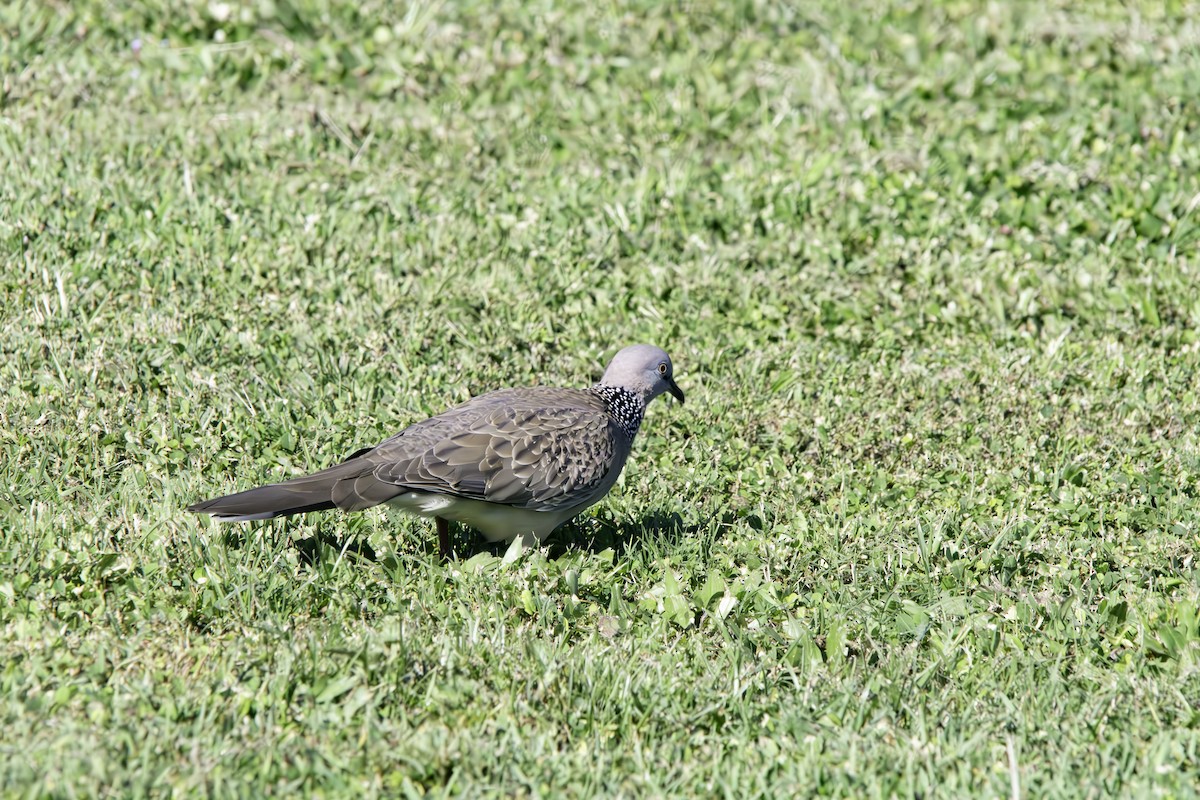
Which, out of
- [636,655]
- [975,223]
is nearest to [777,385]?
[975,223]

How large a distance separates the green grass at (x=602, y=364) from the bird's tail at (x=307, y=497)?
0.80ft

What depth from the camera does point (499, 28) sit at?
34.3ft

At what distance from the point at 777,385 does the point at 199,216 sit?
370cm

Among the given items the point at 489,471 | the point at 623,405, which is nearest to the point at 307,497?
the point at 489,471

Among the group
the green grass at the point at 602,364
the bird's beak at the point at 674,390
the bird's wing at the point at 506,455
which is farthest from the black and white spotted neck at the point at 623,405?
the green grass at the point at 602,364

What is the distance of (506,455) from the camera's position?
5812 mm

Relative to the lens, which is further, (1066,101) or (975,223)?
(1066,101)

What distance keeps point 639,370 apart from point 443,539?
1.35 m

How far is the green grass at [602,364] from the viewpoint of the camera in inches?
183

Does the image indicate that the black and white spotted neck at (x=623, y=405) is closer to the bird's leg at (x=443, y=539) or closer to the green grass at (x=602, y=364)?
the green grass at (x=602, y=364)

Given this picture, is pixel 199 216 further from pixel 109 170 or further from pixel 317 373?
pixel 317 373

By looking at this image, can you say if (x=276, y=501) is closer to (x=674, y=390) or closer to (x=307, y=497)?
(x=307, y=497)

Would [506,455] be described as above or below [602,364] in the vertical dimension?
above

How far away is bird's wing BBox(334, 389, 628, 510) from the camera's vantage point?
18.3 ft
